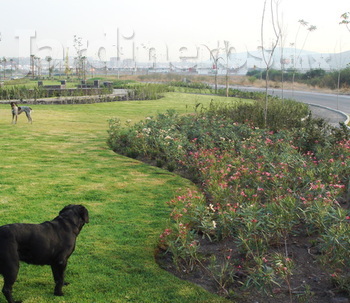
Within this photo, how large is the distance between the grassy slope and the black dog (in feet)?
1.47

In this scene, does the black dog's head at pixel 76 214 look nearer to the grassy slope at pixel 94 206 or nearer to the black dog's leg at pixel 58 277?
the black dog's leg at pixel 58 277

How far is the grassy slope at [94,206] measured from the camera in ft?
15.4

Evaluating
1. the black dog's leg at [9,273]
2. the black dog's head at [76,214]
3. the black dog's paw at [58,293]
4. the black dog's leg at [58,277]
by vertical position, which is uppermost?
the black dog's head at [76,214]

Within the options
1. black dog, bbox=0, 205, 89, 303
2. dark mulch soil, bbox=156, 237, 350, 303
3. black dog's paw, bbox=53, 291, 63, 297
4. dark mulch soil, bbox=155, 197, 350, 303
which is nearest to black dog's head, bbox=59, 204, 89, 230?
black dog, bbox=0, 205, 89, 303

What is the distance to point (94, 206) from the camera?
7.35 metres

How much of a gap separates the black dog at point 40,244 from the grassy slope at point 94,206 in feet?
1.47

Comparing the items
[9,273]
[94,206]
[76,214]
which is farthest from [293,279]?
[94,206]

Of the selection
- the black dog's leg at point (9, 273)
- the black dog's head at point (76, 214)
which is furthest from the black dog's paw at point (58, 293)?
the black dog's head at point (76, 214)

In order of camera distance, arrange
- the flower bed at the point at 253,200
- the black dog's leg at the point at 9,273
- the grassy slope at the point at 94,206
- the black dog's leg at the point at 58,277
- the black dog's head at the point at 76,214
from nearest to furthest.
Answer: the black dog's leg at the point at 9,273, the black dog's leg at the point at 58,277, the black dog's head at the point at 76,214, the grassy slope at the point at 94,206, the flower bed at the point at 253,200

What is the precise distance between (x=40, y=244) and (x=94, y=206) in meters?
3.20

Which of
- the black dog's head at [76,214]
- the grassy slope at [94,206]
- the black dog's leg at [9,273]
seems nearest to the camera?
the black dog's leg at [9,273]

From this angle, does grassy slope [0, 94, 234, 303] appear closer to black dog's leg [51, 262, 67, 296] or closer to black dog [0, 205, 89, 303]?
black dog's leg [51, 262, 67, 296]

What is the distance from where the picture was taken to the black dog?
3.94 metres

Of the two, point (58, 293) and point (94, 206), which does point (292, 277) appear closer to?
point (58, 293)
